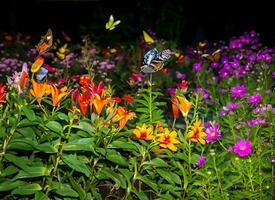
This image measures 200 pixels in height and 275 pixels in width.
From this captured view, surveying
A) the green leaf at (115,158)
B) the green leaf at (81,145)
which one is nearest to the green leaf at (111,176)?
the green leaf at (115,158)

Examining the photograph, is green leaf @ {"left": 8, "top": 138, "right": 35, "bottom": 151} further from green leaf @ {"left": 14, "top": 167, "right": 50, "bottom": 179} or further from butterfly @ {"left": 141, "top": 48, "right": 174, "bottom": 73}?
butterfly @ {"left": 141, "top": 48, "right": 174, "bottom": 73}

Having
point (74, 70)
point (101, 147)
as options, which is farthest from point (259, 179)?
point (74, 70)

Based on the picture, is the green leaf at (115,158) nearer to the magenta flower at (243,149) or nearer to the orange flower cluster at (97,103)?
the orange flower cluster at (97,103)

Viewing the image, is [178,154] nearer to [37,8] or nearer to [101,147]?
[101,147]

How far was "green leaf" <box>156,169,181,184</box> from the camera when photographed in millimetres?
2912

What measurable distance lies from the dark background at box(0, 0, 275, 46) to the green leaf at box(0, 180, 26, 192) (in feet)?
24.6

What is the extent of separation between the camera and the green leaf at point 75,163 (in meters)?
2.62

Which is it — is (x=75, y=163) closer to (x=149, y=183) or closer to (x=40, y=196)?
(x=40, y=196)

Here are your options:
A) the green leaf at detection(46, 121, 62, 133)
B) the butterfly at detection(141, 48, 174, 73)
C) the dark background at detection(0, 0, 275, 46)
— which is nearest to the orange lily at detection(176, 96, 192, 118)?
the butterfly at detection(141, 48, 174, 73)

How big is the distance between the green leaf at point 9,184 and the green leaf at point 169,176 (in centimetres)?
83

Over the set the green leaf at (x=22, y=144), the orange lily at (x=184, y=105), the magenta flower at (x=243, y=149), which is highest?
the orange lily at (x=184, y=105)

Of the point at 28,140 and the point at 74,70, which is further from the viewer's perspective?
the point at 74,70

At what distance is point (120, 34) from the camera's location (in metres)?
10.5

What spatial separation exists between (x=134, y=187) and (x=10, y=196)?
76 cm
